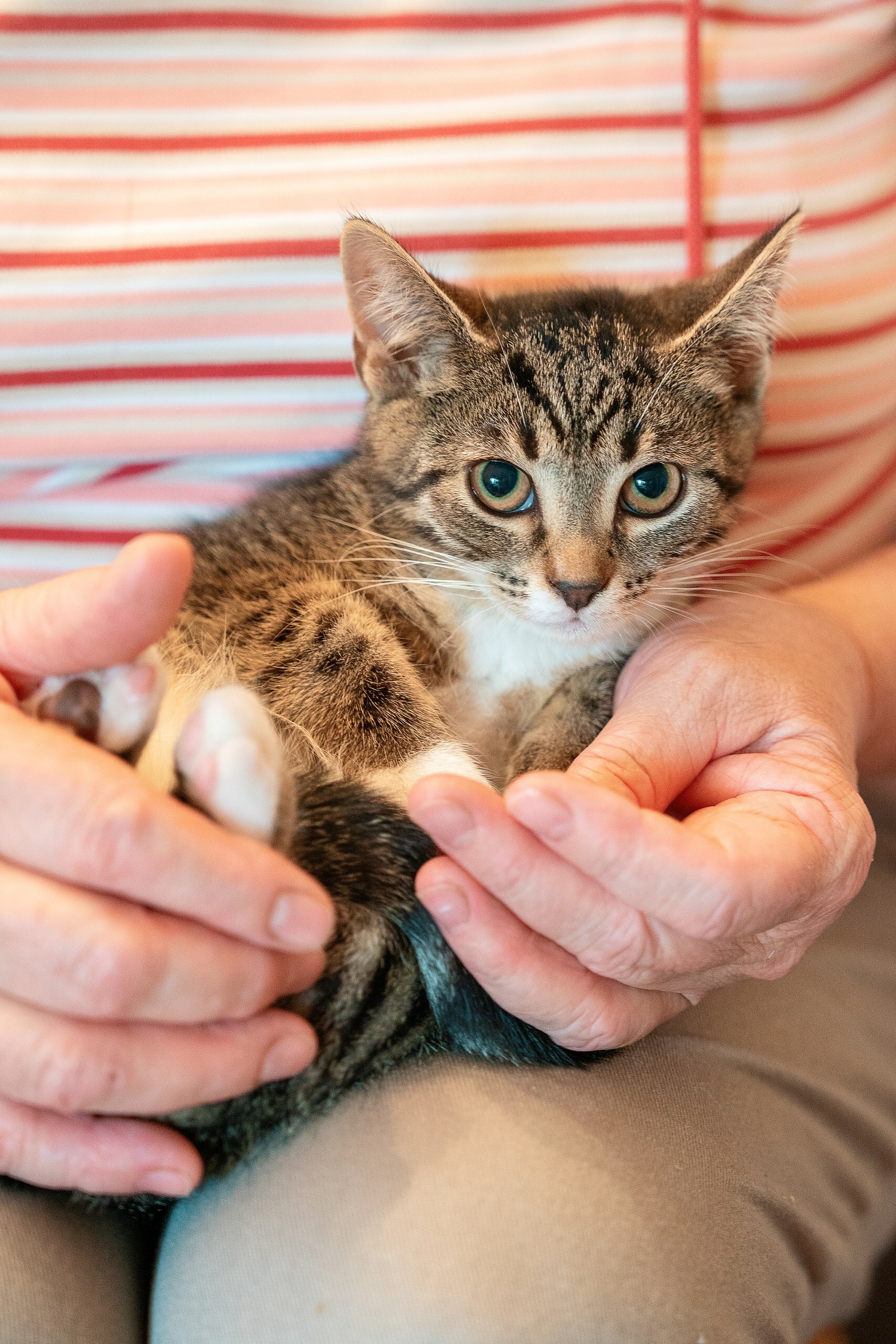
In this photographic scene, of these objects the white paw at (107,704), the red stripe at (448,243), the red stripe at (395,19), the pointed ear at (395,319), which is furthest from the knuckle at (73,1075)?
the red stripe at (395,19)

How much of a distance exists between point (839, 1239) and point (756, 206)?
1275 millimetres

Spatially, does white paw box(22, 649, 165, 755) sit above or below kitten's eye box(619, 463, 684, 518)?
below

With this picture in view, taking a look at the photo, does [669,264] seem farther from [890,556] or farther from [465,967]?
[465,967]

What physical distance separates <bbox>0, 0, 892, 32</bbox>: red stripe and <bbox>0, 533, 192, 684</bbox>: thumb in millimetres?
858

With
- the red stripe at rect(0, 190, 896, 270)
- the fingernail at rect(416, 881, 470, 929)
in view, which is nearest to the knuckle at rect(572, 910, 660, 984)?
the fingernail at rect(416, 881, 470, 929)

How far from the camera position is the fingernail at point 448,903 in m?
0.78

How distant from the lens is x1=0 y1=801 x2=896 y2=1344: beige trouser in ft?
2.39

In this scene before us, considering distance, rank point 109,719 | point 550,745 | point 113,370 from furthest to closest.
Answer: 1. point 113,370
2. point 550,745
3. point 109,719

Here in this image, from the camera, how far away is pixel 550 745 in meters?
1.10

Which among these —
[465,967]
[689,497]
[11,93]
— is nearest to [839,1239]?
[465,967]

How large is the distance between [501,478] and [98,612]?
0.56m

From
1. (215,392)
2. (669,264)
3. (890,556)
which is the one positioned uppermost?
(669,264)

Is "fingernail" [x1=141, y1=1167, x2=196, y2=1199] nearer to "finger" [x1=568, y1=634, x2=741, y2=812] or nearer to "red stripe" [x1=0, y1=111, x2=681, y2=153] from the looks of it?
"finger" [x1=568, y1=634, x2=741, y2=812]

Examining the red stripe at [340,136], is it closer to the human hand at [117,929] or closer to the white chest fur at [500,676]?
the white chest fur at [500,676]
